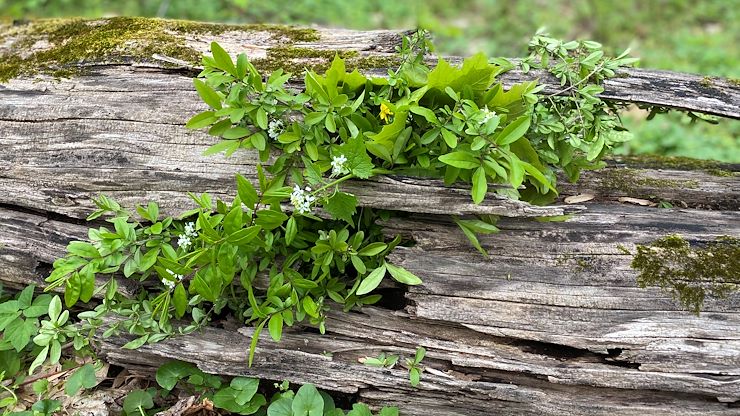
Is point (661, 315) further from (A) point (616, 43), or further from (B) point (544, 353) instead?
(A) point (616, 43)

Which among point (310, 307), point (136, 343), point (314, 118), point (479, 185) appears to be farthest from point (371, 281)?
point (136, 343)

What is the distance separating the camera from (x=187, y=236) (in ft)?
8.48

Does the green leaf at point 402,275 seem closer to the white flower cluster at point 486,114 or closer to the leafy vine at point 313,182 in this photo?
the leafy vine at point 313,182

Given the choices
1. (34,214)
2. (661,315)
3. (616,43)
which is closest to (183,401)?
(34,214)

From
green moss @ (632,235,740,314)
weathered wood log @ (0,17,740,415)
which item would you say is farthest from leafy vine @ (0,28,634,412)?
green moss @ (632,235,740,314)

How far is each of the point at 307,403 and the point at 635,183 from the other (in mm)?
2065

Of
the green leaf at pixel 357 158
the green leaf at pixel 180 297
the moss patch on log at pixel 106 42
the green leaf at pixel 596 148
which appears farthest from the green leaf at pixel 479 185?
the moss patch on log at pixel 106 42

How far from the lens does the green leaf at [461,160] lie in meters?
2.36

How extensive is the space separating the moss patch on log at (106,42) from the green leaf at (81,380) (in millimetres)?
1627

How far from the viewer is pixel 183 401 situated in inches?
111

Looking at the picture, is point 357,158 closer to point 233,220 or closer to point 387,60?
point 233,220

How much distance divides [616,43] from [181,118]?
640 centimetres

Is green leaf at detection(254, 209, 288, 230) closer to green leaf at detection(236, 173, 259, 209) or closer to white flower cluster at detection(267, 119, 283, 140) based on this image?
green leaf at detection(236, 173, 259, 209)

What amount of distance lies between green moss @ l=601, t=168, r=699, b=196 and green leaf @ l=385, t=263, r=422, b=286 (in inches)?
50.3
